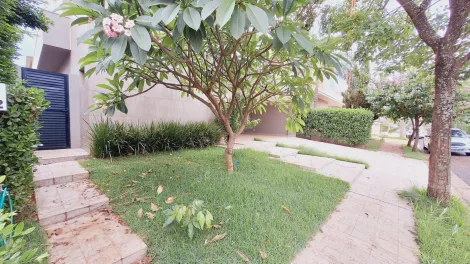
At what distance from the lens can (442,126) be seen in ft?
9.34

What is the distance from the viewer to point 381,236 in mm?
2266

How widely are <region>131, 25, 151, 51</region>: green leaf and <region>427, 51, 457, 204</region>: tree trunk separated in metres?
3.95

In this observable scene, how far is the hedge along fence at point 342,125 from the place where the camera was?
9156 mm

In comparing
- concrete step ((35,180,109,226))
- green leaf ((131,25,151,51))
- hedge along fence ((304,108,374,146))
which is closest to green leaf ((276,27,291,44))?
green leaf ((131,25,151,51))

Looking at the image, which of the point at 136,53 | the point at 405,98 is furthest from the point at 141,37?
the point at 405,98

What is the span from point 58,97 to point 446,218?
7.76 meters

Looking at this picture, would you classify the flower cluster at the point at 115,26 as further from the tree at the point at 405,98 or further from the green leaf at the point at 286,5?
the tree at the point at 405,98

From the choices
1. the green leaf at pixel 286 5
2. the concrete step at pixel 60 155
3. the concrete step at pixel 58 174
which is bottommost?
the concrete step at pixel 58 174

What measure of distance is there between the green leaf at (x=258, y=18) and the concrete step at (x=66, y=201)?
280cm

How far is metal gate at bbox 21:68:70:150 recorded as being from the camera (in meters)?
4.36

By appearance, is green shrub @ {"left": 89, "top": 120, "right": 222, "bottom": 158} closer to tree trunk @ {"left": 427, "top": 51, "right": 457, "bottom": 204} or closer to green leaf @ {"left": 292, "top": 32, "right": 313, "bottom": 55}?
green leaf @ {"left": 292, "top": 32, "right": 313, "bottom": 55}

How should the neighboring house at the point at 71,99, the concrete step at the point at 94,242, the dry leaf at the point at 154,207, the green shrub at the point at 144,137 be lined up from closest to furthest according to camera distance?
the concrete step at the point at 94,242
the dry leaf at the point at 154,207
the green shrub at the point at 144,137
the neighboring house at the point at 71,99

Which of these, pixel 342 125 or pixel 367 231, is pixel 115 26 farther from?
pixel 342 125

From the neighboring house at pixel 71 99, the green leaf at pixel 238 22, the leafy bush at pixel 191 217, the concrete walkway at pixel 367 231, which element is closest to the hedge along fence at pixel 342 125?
the concrete walkway at pixel 367 231
